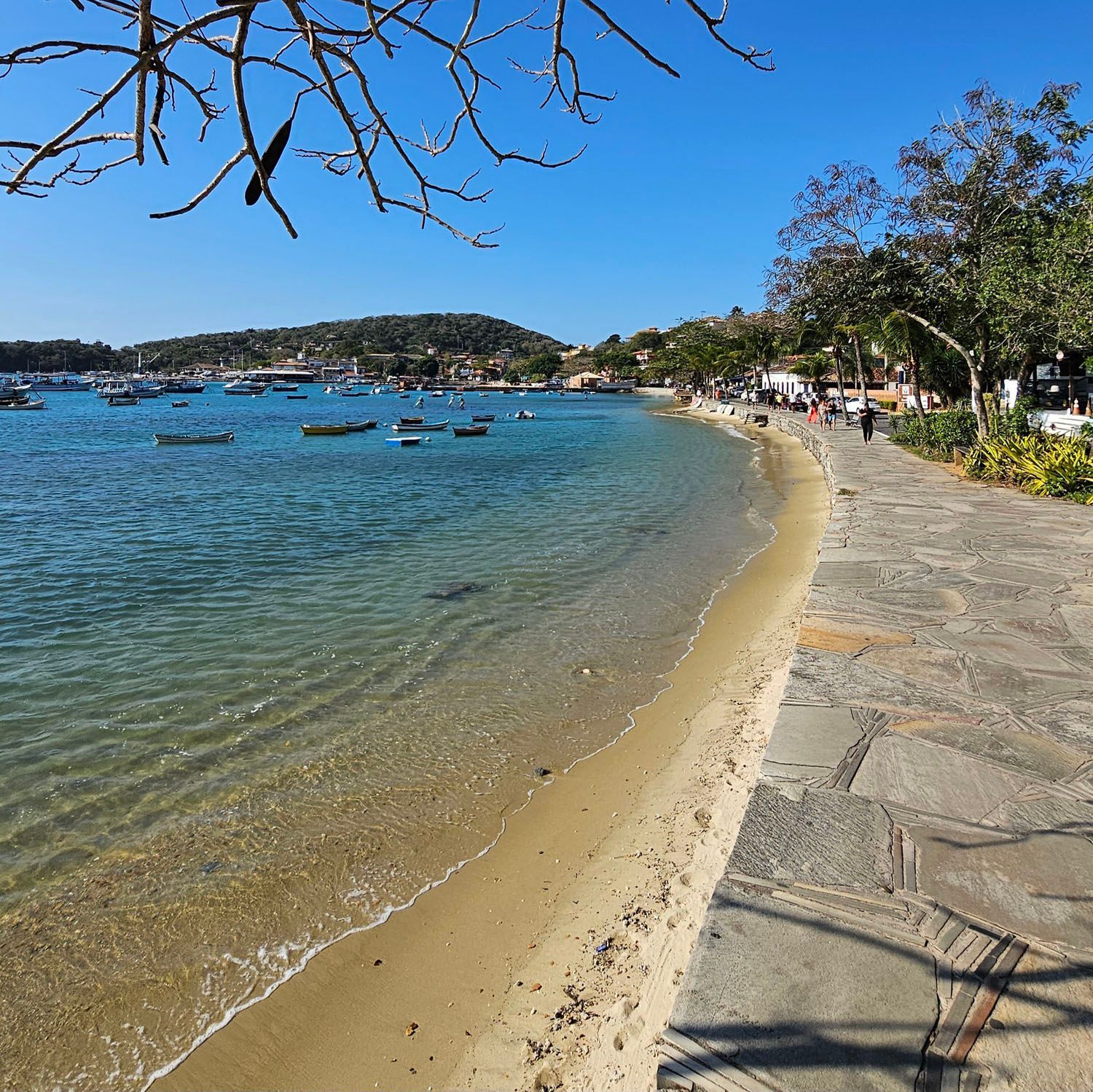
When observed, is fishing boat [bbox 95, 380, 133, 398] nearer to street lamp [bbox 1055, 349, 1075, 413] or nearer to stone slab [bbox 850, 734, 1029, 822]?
street lamp [bbox 1055, 349, 1075, 413]

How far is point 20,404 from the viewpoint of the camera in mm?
72812

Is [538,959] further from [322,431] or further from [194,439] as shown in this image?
[322,431]

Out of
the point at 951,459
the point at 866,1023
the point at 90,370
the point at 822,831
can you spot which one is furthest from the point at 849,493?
the point at 90,370

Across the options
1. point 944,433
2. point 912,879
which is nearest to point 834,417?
point 944,433

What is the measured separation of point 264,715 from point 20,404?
3388 inches

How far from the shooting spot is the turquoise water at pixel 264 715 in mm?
3482

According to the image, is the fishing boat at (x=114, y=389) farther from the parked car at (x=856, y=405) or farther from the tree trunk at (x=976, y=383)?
the tree trunk at (x=976, y=383)

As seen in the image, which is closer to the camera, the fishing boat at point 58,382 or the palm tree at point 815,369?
the palm tree at point 815,369

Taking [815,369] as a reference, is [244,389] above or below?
below

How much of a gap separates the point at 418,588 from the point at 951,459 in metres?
13.6

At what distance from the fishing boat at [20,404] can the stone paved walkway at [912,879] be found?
86.9 metres

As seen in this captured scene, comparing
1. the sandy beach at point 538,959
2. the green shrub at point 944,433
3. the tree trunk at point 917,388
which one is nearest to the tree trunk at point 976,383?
the green shrub at point 944,433

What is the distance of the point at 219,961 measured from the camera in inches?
135

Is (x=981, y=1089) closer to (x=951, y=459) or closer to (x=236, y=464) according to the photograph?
(x=951, y=459)
